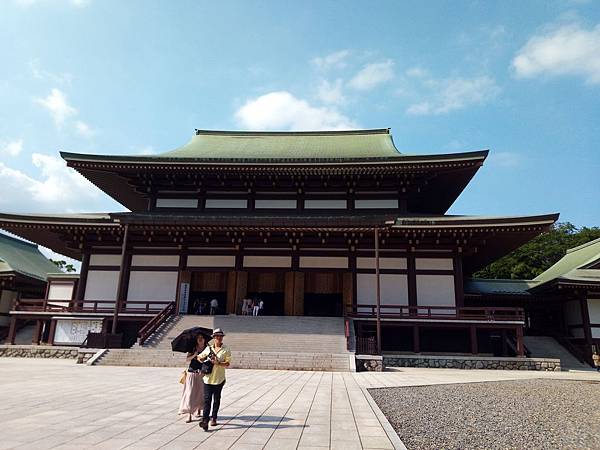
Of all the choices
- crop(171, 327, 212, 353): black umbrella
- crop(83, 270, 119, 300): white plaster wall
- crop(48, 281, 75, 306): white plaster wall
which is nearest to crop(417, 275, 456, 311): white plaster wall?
crop(171, 327, 212, 353): black umbrella

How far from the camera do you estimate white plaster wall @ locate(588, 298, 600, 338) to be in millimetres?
20250

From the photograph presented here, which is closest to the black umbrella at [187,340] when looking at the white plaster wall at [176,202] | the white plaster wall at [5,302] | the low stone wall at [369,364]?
the low stone wall at [369,364]

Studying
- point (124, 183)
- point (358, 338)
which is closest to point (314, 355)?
point (358, 338)

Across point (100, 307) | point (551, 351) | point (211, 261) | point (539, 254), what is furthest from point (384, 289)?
point (539, 254)

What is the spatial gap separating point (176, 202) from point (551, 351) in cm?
2162

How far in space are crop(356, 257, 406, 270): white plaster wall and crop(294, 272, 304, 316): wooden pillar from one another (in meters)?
2.96

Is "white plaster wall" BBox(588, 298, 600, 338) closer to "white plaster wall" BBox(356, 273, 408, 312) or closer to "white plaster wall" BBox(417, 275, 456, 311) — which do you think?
"white plaster wall" BBox(417, 275, 456, 311)

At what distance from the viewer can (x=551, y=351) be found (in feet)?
68.9

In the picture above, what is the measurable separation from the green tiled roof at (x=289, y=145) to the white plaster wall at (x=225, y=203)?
2573 mm

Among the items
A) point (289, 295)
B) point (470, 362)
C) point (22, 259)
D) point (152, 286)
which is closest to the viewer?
point (470, 362)

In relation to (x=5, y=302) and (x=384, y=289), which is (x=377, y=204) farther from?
(x=5, y=302)

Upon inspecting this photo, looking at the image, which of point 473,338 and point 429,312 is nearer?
point 473,338

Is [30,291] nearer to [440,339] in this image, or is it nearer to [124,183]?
[124,183]

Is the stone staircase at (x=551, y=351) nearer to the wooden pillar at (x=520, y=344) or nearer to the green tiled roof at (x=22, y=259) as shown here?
the wooden pillar at (x=520, y=344)
